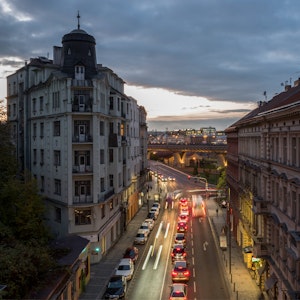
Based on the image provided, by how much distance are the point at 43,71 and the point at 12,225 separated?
19375mm

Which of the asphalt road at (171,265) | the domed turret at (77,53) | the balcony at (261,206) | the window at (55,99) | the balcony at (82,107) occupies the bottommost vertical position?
the asphalt road at (171,265)

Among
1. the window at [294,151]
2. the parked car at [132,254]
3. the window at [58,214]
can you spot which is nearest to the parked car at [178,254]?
the parked car at [132,254]

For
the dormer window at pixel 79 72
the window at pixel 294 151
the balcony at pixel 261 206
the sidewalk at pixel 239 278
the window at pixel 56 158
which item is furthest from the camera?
the window at pixel 56 158

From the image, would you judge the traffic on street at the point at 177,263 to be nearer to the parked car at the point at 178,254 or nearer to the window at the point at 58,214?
the parked car at the point at 178,254

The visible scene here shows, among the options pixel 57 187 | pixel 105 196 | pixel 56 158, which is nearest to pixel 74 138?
pixel 56 158

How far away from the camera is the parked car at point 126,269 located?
36.2 meters

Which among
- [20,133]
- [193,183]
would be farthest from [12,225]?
[193,183]

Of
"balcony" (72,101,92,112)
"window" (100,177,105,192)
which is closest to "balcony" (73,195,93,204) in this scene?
"window" (100,177,105,192)

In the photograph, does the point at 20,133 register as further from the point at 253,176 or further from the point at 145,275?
the point at 253,176

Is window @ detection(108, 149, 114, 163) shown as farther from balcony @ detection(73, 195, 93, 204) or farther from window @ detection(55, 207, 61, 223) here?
window @ detection(55, 207, 61, 223)

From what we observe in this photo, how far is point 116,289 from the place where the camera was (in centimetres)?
3194

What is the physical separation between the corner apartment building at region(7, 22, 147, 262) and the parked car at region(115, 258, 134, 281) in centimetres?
527

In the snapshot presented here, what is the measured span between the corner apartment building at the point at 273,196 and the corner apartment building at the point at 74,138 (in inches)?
597

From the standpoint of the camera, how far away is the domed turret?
4491 cm
